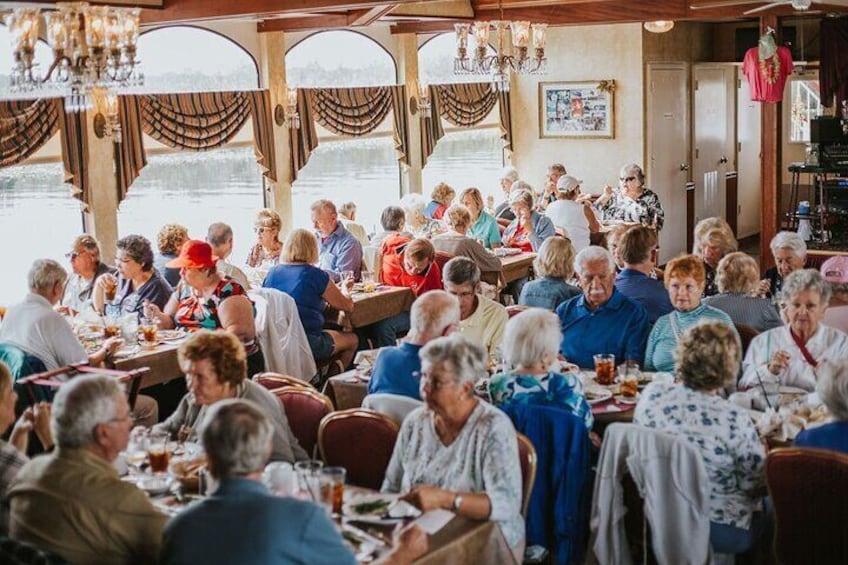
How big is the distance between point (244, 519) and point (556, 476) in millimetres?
1809

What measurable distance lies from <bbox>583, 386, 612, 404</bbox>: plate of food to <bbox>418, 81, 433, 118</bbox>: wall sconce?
8.07 metres

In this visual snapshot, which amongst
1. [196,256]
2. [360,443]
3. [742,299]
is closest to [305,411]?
[360,443]

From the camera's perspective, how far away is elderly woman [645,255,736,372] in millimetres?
5918

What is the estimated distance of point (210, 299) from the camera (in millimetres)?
6754

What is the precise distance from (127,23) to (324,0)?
2.50m

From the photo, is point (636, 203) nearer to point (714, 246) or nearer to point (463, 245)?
point (463, 245)

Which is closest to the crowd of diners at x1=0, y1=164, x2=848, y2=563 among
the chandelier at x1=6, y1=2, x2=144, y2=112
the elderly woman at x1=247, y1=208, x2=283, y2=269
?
the elderly woman at x1=247, y1=208, x2=283, y2=269

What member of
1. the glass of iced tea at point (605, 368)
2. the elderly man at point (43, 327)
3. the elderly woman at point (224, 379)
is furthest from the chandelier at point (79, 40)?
the glass of iced tea at point (605, 368)

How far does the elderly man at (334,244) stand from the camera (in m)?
9.56

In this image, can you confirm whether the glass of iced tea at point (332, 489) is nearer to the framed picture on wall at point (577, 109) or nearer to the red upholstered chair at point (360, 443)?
the red upholstered chair at point (360, 443)

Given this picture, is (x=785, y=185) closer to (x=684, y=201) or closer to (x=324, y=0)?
(x=684, y=201)

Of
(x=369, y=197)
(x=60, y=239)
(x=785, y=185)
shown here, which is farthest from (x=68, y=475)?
(x=785, y=185)

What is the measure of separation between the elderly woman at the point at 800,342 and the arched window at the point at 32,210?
5772 millimetres

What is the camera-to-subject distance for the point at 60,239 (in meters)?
9.30
